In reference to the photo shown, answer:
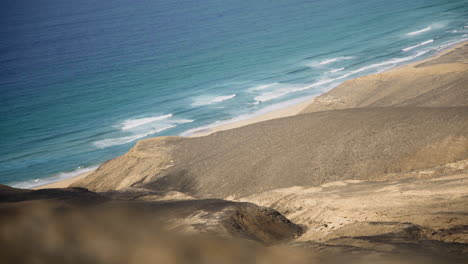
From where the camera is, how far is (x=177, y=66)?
52.2 meters

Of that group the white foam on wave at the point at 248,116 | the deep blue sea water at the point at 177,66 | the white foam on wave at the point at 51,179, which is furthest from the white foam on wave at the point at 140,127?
the white foam on wave at the point at 51,179

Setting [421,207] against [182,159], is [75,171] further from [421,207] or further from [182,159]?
[421,207]

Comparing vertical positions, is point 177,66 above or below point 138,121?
above

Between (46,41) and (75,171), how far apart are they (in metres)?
53.5

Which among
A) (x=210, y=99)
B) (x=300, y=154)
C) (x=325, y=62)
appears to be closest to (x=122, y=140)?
(x=210, y=99)

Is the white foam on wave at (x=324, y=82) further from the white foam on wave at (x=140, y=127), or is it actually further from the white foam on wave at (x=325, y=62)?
the white foam on wave at (x=140, y=127)

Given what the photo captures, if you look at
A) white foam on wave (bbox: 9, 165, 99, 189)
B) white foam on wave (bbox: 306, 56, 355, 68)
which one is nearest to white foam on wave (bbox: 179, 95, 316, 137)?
white foam on wave (bbox: 9, 165, 99, 189)

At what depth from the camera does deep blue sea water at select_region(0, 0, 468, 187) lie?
112 feet

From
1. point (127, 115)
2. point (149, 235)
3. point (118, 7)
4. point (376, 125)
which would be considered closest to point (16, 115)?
point (127, 115)

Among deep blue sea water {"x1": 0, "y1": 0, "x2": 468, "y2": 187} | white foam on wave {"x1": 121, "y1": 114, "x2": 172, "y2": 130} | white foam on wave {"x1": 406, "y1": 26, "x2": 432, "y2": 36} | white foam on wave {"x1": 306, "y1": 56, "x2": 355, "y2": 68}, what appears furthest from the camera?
white foam on wave {"x1": 406, "y1": 26, "x2": 432, "y2": 36}

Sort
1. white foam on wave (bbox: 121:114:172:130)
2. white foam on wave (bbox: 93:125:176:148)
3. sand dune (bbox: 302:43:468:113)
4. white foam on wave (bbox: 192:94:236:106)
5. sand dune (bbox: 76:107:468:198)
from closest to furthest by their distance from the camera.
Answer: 1. sand dune (bbox: 76:107:468:198)
2. sand dune (bbox: 302:43:468:113)
3. white foam on wave (bbox: 93:125:176:148)
4. white foam on wave (bbox: 121:114:172:130)
5. white foam on wave (bbox: 192:94:236:106)

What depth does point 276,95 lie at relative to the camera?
125 ft

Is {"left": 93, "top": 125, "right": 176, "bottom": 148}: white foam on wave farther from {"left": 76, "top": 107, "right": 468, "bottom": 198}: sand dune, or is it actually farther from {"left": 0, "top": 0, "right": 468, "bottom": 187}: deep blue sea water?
{"left": 76, "top": 107, "right": 468, "bottom": 198}: sand dune

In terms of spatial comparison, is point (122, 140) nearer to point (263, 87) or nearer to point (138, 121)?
point (138, 121)
